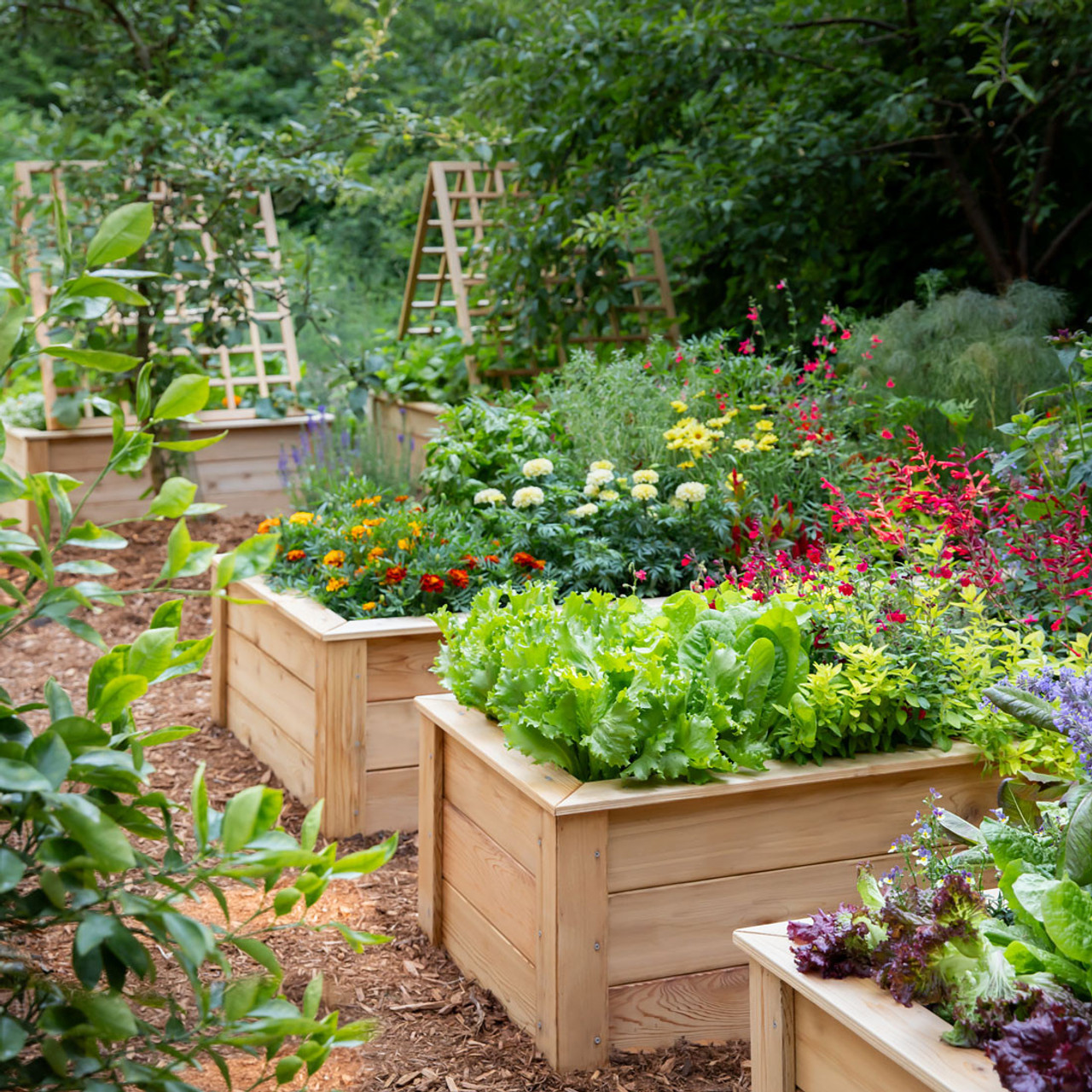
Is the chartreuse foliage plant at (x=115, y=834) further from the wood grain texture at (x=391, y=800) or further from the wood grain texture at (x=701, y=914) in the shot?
the wood grain texture at (x=391, y=800)

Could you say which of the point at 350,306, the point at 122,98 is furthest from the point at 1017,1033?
the point at 350,306

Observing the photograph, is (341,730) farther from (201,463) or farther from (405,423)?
(405,423)

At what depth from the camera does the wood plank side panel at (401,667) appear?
320 cm

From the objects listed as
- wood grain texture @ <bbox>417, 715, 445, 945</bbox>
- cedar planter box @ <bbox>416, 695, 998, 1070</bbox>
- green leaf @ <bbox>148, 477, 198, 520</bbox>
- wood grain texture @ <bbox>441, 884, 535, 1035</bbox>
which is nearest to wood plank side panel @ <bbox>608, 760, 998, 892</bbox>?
cedar planter box @ <bbox>416, 695, 998, 1070</bbox>

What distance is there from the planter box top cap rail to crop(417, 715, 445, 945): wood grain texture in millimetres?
192

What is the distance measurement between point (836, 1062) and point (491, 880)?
969 millimetres

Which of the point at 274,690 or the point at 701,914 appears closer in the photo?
the point at 701,914

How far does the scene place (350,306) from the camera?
1287cm

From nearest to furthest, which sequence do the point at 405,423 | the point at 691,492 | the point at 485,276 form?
the point at 691,492 → the point at 485,276 → the point at 405,423

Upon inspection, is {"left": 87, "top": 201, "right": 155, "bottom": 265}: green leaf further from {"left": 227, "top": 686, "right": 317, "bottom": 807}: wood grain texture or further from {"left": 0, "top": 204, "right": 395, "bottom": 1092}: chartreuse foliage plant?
{"left": 227, "top": 686, "right": 317, "bottom": 807}: wood grain texture

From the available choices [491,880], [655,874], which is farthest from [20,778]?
[491,880]

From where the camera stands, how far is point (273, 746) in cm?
370

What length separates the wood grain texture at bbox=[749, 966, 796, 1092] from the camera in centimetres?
160

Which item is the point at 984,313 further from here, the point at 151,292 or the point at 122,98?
the point at 122,98
